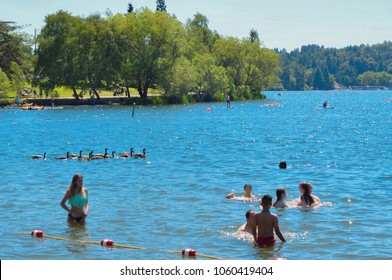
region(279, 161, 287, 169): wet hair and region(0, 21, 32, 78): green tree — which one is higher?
region(0, 21, 32, 78): green tree

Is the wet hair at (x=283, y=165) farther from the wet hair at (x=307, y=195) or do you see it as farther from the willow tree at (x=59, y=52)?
the willow tree at (x=59, y=52)

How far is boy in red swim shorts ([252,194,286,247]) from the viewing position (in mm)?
20370

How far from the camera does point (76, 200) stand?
22.2m

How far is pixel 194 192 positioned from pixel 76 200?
36.0 feet

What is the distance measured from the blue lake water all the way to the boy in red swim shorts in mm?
391

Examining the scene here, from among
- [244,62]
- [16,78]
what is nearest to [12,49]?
[16,78]

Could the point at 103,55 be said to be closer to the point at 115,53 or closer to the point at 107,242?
the point at 115,53

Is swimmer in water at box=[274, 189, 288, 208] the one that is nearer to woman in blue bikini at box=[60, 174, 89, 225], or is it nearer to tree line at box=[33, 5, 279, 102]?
woman in blue bikini at box=[60, 174, 89, 225]

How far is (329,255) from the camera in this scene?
2066cm

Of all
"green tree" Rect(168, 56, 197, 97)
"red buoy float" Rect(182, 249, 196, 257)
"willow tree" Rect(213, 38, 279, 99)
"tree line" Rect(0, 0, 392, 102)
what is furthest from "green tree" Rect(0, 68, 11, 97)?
"red buoy float" Rect(182, 249, 196, 257)

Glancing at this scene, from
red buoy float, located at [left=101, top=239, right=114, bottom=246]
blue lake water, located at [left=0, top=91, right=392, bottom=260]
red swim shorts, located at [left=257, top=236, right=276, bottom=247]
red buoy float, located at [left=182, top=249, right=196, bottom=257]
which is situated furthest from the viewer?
blue lake water, located at [left=0, top=91, right=392, bottom=260]

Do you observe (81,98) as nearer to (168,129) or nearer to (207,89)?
(207,89)

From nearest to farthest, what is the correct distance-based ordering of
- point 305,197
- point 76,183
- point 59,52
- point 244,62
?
1. point 76,183
2. point 305,197
3. point 59,52
4. point 244,62

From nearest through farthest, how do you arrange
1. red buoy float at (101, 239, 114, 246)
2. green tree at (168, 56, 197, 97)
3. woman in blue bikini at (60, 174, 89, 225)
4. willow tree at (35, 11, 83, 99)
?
red buoy float at (101, 239, 114, 246)
woman in blue bikini at (60, 174, 89, 225)
willow tree at (35, 11, 83, 99)
green tree at (168, 56, 197, 97)
